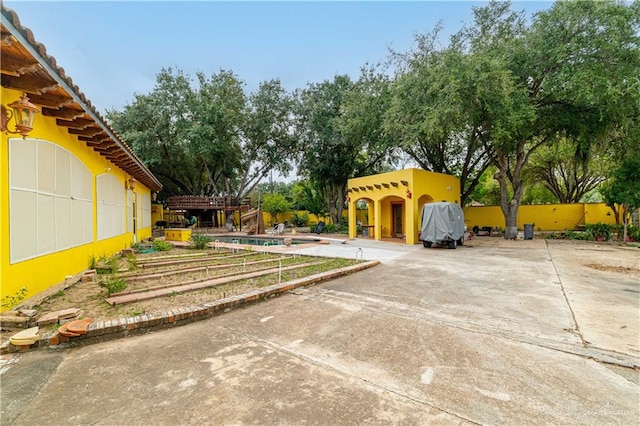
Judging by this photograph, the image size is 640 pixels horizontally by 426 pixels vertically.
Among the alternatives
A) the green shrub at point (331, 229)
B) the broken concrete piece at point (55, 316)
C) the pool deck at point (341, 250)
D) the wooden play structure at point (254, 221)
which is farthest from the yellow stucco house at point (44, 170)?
the green shrub at point (331, 229)

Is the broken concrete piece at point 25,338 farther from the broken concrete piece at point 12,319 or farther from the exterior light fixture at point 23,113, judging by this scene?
the exterior light fixture at point 23,113

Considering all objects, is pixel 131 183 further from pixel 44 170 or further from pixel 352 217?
pixel 352 217

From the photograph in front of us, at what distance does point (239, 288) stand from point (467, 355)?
13.1ft

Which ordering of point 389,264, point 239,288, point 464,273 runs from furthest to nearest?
point 389,264, point 464,273, point 239,288

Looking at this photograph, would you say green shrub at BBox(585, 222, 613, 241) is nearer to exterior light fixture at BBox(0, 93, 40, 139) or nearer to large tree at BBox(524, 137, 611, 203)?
large tree at BBox(524, 137, 611, 203)

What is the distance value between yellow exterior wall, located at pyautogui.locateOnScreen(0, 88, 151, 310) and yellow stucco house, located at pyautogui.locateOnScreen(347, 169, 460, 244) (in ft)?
40.4

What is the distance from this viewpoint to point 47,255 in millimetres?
5055

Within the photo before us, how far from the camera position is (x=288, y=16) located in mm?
10305

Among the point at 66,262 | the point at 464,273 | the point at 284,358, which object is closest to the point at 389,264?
the point at 464,273

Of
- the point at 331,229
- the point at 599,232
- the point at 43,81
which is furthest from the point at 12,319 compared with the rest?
the point at 599,232

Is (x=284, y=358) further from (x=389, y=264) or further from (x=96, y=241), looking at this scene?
(x=96, y=241)

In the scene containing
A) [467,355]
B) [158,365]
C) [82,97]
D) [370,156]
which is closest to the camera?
[158,365]

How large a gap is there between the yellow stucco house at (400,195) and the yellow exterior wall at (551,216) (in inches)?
303

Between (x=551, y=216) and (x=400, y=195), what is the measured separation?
14.6 meters
